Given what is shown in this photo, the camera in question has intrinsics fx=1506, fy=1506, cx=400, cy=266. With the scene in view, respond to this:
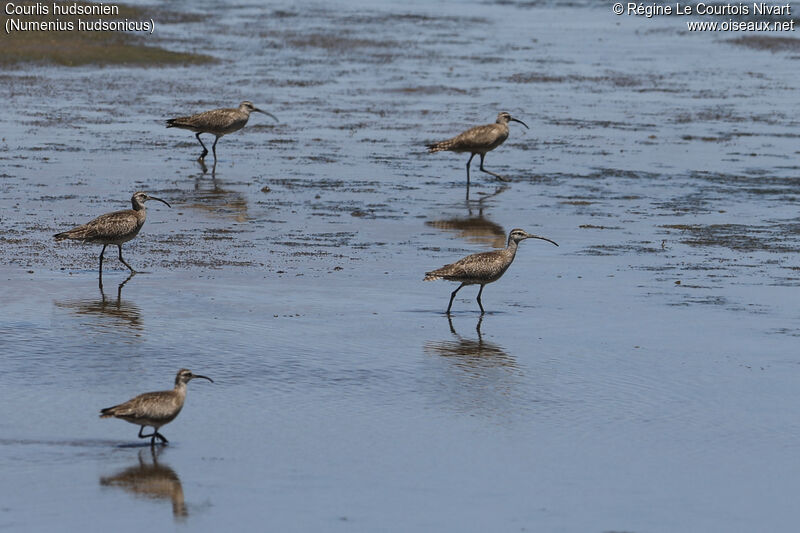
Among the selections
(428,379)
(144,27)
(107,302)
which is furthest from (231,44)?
(428,379)

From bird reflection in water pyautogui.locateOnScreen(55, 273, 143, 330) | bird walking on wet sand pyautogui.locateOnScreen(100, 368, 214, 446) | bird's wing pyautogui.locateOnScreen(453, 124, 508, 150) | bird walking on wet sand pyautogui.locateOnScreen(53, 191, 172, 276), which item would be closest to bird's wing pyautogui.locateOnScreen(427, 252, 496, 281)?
bird reflection in water pyautogui.locateOnScreen(55, 273, 143, 330)

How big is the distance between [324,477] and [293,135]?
65.0 feet

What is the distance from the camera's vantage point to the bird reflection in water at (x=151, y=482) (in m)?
10.7

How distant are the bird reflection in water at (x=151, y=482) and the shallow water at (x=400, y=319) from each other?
3 centimetres

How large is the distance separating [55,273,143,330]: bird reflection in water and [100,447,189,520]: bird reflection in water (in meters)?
4.48

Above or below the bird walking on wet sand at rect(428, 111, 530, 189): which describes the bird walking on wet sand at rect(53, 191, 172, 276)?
below

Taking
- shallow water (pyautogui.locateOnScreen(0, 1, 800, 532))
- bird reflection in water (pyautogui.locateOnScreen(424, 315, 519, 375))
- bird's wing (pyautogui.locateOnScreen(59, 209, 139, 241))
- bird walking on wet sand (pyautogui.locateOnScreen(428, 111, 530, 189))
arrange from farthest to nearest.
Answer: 1. bird walking on wet sand (pyautogui.locateOnScreen(428, 111, 530, 189))
2. bird's wing (pyautogui.locateOnScreen(59, 209, 139, 241))
3. bird reflection in water (pyautogui.locateOnScreen(424, 315, 519, 375))
4. shallow water (pyautogui.locateOnScreen(0, 1, 800, 532))

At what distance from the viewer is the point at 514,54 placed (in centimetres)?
4678

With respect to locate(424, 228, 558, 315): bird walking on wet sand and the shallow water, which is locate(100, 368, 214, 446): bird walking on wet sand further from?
locate(424, 228, 558, 315): bird walking on wet sand

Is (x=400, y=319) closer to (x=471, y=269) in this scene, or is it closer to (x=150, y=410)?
(x=471, y=269)

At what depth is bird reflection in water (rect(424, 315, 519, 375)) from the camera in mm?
14633

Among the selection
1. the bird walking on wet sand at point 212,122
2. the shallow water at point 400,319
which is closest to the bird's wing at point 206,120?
the bird walking on wet sand at point 212,122

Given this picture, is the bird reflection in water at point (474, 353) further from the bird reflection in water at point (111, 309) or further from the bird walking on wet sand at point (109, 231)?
the bird walking on wet sand at point (109, 231)

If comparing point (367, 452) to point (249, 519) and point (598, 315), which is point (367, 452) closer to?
point (249, 519)
